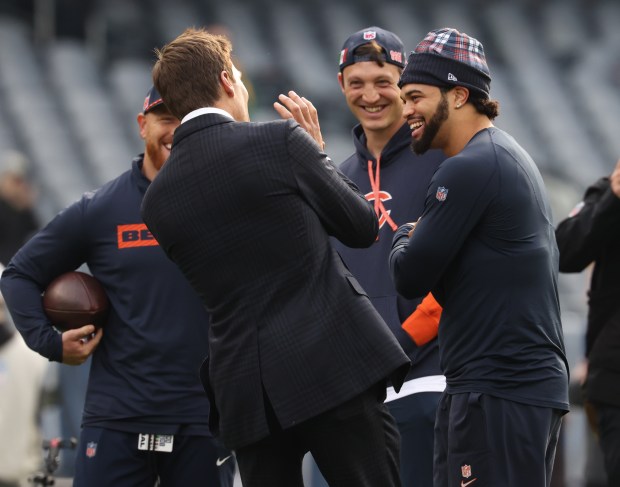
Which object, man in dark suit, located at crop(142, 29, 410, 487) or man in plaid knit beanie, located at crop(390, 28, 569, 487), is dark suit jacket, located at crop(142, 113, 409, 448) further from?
man in plaid knit beanie, located at crop(390, 28, 569, 487)

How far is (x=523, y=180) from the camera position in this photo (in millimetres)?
3986

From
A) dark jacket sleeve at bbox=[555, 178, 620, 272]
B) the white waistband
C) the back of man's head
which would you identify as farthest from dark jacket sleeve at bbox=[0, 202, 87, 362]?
dark jacket sleeve at bbox=[555, 178, 620, 272]

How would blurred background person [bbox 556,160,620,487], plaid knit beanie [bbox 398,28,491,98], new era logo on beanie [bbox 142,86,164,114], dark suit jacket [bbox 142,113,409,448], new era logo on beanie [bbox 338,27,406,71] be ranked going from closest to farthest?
dark suit jacket [bbox 142,113,409,448] → plaid knit beanie [bbox 398,28,491,98] → new era logo on beanie [bbox 142,86,164,114] → blurred background person [bbox 556,160,620,487] → new era logo on beanie [bbox 338,27,406,71]

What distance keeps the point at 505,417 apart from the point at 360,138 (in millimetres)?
1698

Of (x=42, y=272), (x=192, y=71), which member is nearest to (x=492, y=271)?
(x=192, y=71)

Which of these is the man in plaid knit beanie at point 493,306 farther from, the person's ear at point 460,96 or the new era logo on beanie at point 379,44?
the new era logo on beanie at point 379,44

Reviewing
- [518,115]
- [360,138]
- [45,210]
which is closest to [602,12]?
[518,115]

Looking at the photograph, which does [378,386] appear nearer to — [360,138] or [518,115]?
[360,138]

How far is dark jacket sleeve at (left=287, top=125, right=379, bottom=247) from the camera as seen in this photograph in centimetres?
372

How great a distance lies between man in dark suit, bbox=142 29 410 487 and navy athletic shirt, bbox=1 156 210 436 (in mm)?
889

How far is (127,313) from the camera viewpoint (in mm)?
4824

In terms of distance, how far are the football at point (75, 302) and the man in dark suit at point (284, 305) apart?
1066 millimetres

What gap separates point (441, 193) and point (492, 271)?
0.94ft

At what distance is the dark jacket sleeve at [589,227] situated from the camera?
4980 mm
